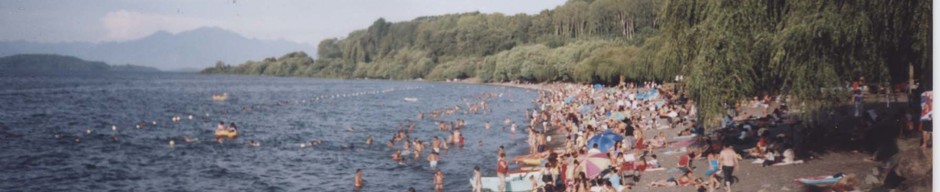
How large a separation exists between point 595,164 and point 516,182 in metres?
2.53

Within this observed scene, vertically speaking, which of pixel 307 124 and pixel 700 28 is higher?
pixel 700 28

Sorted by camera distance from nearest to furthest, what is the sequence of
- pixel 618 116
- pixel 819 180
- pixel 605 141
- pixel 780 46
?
1. pixel 780 46
2. pixel 819 180
3. pixel 605 141
4. pixel 618 116

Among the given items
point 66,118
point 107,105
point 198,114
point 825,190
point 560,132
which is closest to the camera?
point 825,190

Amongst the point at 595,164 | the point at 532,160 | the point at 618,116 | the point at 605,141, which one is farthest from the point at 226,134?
A: the point at 595,164

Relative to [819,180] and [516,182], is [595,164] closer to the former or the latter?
[516,182]

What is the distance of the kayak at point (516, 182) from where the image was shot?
757 inches

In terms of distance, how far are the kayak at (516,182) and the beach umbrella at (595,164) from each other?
1785 millimetres

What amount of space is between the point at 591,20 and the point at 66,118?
8668cm

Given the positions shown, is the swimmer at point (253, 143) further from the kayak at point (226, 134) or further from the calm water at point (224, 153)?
the kayak at point (226, 134)

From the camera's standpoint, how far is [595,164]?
58.7 feet

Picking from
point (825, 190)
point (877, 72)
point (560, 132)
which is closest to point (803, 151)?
point (825, 190)

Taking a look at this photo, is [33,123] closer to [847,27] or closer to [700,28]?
[700,28]

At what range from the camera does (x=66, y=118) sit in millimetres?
58344

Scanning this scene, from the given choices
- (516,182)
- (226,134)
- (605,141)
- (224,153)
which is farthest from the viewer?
(226,134)
